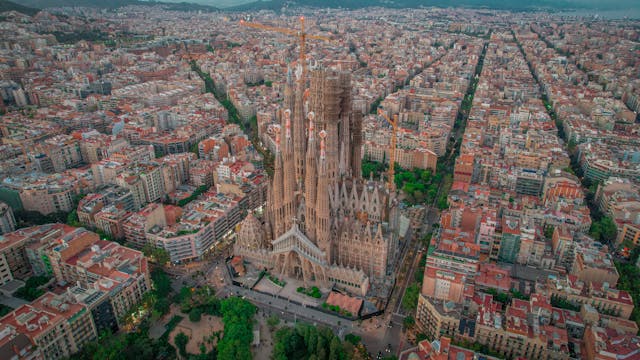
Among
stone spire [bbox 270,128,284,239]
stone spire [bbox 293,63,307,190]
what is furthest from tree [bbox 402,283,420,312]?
stone spire [bbox 293,63,307,190]

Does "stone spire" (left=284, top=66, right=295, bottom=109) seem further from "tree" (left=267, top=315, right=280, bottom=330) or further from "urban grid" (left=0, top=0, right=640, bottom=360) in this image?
"tree" (left=267, top=315, right=280, bottom=330)

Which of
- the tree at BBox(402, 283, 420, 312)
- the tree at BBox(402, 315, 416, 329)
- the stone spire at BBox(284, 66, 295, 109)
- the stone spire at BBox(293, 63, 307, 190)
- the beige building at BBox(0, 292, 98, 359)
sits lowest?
the tree at BBox(402, 315, 416, 329)

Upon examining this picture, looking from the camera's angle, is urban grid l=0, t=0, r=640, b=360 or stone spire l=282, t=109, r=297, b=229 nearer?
urban grid l=0, t=0, r=640, b=360

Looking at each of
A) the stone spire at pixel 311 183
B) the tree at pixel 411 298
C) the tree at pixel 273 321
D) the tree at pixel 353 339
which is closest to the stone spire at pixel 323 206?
the stone spire at pixel 311 183

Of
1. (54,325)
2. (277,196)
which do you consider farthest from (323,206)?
(54,325)

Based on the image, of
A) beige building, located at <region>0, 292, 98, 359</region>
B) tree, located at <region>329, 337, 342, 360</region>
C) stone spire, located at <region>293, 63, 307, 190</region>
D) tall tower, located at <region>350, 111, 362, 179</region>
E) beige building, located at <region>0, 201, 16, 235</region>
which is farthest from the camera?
beige building, located at <region>0, 201, 16, 235</region>

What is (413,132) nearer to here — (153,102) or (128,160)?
(128,160)

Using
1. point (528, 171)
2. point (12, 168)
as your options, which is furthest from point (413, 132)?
point (12, 168)

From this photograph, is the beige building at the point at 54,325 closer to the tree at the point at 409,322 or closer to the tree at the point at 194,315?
the tree at the point at 194,315

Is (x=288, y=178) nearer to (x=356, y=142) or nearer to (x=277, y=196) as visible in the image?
(x=277, y=196)
